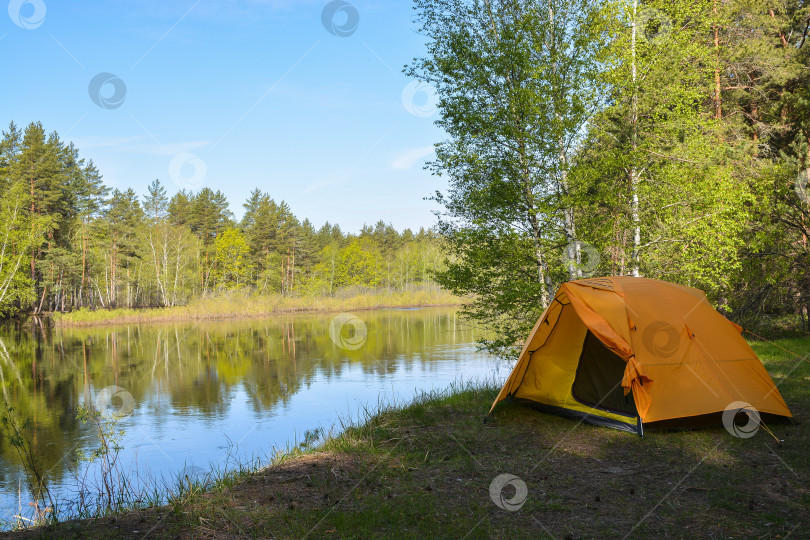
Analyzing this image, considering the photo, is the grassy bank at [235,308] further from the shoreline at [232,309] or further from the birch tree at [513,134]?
the birch tree at [513,134]

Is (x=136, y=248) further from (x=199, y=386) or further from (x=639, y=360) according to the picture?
(x=639, y=360)

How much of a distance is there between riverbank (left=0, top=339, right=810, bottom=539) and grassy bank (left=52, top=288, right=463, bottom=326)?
3866cm

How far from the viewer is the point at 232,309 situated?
142 ft

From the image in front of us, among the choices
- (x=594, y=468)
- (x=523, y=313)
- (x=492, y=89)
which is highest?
(x=492, y=89)

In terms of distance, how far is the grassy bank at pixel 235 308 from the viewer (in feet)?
128

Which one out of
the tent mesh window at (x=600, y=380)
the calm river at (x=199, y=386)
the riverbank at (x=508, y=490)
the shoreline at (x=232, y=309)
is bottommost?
the calm river at (x=199, y=386)

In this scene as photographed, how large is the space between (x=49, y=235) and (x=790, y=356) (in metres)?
47.5

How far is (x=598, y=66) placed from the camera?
10.7 metres

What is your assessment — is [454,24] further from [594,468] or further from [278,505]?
[278,505]

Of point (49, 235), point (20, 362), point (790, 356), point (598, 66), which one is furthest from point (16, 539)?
point (49, 235)

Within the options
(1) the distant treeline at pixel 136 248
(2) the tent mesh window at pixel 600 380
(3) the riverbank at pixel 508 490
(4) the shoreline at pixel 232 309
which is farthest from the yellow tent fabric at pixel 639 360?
(4) the shoreline at pixel 232 309

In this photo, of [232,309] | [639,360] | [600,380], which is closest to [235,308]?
[232,309]

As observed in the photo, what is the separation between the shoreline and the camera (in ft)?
127

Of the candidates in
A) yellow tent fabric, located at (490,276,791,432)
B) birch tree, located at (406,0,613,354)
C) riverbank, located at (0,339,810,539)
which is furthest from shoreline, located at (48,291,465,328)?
riverbank, located at (0,339,810,539)
